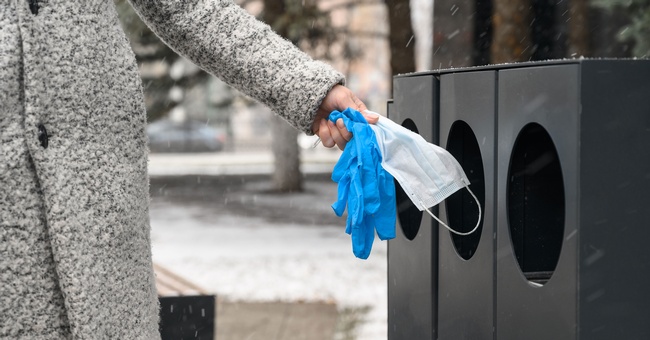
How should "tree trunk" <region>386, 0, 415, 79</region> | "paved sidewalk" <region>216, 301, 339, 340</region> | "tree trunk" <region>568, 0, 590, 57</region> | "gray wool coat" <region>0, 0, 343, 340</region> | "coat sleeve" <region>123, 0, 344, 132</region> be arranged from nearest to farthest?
"gray wool coat" <region>0, 0, 343, 340</region>, "coat sleeve" <region>123, 0, 344, 132</region>, "paved sidewalk" <region>216, 301, 339, 340</region>, "tree trunk" <region>386, 0, 415, 79</region>, "tree trunk" <region>568, 0, 590, 57</region>

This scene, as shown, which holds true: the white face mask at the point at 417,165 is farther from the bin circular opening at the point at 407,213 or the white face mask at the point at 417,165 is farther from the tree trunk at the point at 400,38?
the tree trunk at the point at 400,38

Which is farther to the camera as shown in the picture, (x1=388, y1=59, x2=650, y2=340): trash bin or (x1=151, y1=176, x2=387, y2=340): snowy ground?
(x1=151, y1=176, x2=387, y2=340): snowy ground

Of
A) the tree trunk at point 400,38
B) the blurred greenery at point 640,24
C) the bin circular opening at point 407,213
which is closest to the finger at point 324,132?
the bin circular opening at point 407,213

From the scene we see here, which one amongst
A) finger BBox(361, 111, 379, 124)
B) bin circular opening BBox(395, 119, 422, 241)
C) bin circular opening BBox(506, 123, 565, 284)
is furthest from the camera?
bin circular opening BBox(395, 119, 422, 241)

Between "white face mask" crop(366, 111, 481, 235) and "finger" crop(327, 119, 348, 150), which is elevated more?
"finger" crop(327, 119, 348, 150)

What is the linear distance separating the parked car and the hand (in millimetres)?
27151

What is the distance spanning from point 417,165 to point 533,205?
360 millimetres

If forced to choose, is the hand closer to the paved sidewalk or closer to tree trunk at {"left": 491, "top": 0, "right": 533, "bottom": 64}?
the paved sidewalk

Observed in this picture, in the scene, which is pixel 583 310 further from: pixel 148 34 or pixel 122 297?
pixel 148 34

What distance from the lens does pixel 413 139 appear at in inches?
78.4

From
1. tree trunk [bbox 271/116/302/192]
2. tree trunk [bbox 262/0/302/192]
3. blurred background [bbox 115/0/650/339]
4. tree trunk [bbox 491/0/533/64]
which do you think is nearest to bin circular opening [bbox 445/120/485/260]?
blurred background [bbox 115/0/650/339]

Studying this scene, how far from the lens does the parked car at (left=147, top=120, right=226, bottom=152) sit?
29672 millimetres

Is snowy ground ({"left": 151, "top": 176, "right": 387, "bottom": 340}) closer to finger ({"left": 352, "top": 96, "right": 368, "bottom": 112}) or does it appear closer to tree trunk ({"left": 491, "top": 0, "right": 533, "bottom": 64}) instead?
tree trunk ({"left": 491, "top": 0, "right": 533, "bottom": 64})

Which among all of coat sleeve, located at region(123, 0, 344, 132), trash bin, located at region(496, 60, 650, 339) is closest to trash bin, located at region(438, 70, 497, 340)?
trash bin, located at region(496, 60, 650, 339)
